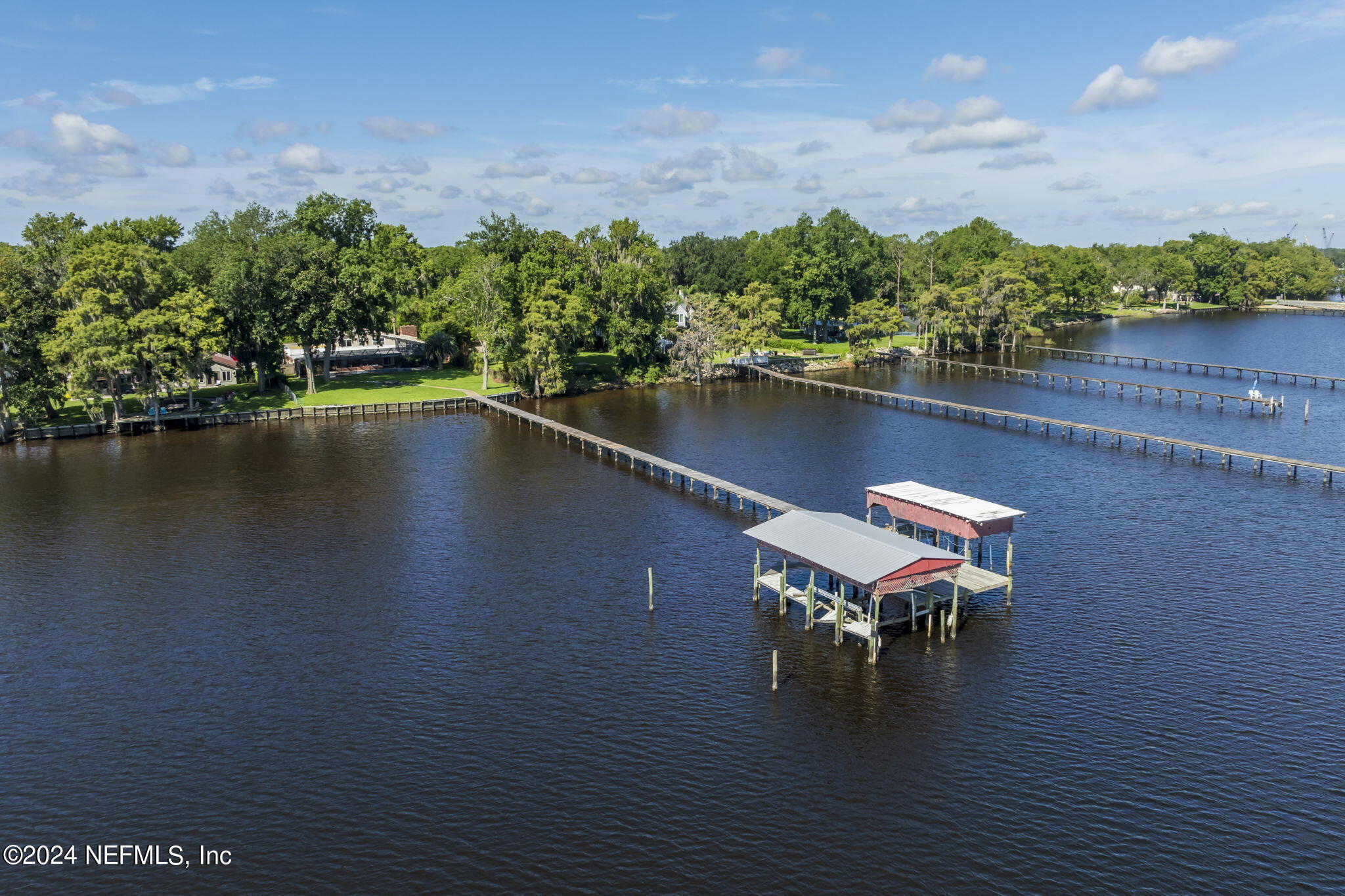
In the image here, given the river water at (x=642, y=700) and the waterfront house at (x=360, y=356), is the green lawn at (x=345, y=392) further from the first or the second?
the river water at (x=642, y=700)

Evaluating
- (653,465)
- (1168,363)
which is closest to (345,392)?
(653,465)

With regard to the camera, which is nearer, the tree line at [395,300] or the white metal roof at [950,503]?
the white metal roof at [950,503]

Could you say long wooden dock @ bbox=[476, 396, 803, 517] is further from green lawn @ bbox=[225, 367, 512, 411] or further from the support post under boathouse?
green lawn @ bbox=[225, 367, 512, 411]

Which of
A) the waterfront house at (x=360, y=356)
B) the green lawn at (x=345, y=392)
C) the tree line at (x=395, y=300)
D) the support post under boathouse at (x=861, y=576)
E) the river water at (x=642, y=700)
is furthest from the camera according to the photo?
the waterfront house at (x=360, y=356)

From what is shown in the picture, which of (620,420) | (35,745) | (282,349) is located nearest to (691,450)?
(620,420)

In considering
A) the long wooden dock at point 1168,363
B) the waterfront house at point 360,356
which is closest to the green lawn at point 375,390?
the waterfront house at point 360,356

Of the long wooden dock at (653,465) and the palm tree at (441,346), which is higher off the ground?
the palm tree at (441,346)

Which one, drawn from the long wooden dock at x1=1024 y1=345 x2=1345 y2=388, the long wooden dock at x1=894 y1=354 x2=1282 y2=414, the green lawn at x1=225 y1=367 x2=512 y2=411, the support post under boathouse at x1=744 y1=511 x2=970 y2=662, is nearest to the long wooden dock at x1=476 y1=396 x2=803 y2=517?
the support post under boathouse at x1=744 y1=511 x2=970 y2=662
